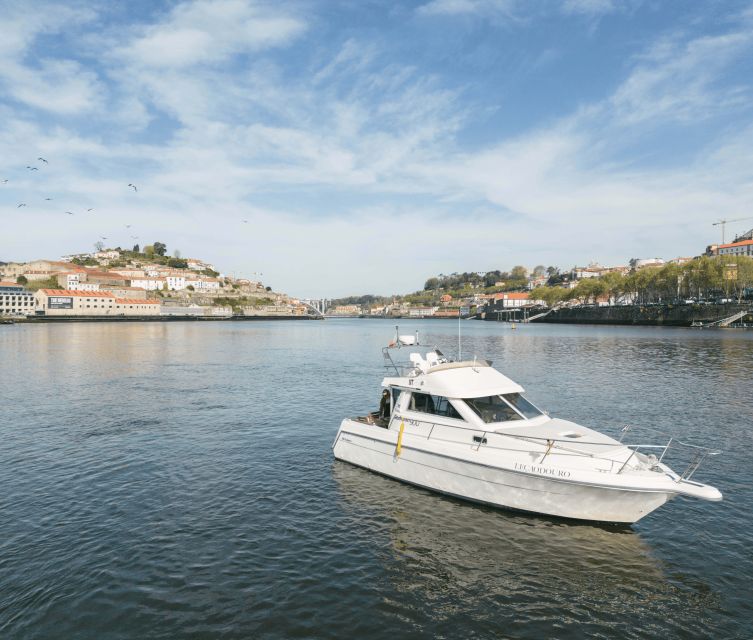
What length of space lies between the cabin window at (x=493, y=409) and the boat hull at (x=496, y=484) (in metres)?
1.46

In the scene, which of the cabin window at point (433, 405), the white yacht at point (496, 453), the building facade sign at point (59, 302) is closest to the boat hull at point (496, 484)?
the white yacht at point (496, 453)

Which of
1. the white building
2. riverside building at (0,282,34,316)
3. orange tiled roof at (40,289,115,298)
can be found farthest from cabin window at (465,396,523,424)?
the white building

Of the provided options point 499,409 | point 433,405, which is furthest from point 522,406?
point 433,405

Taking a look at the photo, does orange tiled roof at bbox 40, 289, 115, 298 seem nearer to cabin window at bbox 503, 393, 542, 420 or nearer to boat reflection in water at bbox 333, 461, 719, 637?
boat reflection in water at bbox 333, 461, 719, 637

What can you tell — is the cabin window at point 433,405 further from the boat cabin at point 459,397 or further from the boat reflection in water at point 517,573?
the boat reflection in water at point 517,573

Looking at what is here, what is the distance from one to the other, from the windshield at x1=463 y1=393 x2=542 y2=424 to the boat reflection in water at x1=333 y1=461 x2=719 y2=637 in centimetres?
243

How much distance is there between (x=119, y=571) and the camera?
402 inches

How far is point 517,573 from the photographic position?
1016 cm

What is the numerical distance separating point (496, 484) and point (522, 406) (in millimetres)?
2769

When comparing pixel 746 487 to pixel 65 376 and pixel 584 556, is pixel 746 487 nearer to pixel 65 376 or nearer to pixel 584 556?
pixel 584 556

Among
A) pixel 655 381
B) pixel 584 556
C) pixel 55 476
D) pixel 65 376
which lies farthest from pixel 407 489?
pixel 65 376

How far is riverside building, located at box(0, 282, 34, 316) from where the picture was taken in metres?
159

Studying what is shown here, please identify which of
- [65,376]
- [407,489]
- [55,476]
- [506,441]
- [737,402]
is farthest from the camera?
[65,376]

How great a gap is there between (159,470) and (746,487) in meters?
18.3
